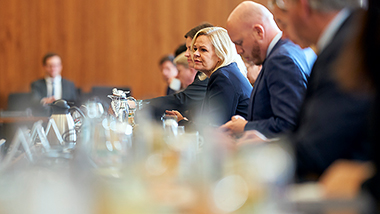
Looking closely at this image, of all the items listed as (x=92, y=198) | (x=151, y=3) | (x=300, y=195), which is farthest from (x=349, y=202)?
(x=151, y=3)

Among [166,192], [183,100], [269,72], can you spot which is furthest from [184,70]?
[166,192]

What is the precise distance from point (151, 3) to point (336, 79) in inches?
285

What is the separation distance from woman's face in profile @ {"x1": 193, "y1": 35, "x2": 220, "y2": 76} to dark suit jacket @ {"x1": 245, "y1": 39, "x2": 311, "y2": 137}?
0.81 metres

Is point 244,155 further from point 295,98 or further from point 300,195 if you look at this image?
point 295,98

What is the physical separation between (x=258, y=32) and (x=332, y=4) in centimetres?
82

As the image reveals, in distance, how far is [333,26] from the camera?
1.19 m

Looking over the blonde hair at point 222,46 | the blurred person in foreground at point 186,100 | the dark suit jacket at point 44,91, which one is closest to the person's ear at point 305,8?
the blonde hair at point 222,46

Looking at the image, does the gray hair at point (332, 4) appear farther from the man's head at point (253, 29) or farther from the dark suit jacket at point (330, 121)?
the man's head at point (253, 29)

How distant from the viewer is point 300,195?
774 millimetres

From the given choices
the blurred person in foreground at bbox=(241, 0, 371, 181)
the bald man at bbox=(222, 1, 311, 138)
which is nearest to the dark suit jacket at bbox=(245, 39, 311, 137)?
the bald man at bbox=(222, 1, 311, 138)

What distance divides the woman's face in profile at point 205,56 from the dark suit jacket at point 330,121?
5.21ft

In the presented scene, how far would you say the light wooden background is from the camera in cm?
791

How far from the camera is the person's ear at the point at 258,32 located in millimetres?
1991

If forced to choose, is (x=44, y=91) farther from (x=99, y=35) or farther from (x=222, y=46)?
(x=222, y=46)
